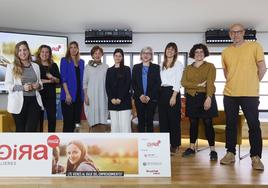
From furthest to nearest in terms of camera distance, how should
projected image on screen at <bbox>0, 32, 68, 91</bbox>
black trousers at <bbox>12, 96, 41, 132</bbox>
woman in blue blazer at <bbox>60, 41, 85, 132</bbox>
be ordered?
projected image on screen at <bbox>0, 32, 68, 91</bbox>
woman in blue blazer at <bbox>60, 41, 85, 132</bbox>
black trousers at <bbox>12, 96, 41, 132</bbox>

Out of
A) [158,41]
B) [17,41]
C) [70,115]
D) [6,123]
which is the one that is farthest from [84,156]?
[158,41]

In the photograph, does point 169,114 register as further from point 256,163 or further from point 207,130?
point 256,163

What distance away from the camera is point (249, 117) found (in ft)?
9.00

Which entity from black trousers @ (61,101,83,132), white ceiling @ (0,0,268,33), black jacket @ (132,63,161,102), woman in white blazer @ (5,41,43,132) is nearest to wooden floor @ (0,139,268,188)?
woman in white blazer @ (5,41,43,132)

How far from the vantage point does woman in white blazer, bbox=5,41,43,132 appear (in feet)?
9.28

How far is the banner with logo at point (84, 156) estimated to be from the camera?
2.45 metres

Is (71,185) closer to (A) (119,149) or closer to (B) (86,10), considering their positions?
(A) (119,149)

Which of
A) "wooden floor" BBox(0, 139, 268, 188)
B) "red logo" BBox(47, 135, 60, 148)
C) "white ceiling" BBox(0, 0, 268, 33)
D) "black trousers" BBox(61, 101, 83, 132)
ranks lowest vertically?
"wooden floor" BBox(0, 139, 268, 188)

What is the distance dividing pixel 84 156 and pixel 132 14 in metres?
3.28

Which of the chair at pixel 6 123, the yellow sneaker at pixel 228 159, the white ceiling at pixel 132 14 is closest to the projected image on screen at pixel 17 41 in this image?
the white ceiling at pixel 132 14

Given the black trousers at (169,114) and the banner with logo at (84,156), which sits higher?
the black trousers at (169,114)

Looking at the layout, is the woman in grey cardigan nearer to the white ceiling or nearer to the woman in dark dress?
the woman in dark dress

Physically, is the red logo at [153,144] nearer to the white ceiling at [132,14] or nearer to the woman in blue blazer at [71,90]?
the woman in blue blazer at [71,90]

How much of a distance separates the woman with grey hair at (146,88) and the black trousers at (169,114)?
0.27 feet
